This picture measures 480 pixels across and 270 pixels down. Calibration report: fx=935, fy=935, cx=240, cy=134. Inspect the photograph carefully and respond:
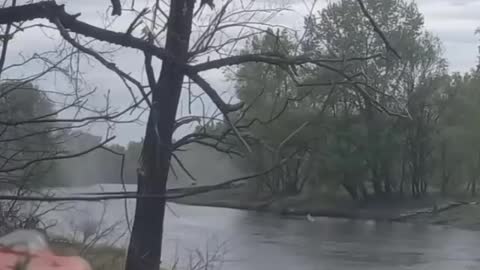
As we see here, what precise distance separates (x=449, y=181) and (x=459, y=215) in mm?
7764

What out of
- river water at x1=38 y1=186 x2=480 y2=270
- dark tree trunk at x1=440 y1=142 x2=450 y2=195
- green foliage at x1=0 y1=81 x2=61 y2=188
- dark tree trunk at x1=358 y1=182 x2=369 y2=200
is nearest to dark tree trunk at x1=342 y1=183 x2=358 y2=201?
dark tree trunk at x1=358 y1=182 x2=369 y2=200

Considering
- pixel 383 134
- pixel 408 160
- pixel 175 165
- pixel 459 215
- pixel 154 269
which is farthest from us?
pixel 408 160

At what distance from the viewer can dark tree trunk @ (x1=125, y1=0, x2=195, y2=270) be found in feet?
18.4

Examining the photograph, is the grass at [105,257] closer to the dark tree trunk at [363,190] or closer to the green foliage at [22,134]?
the green foliage at [22,134]

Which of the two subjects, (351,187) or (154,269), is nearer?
(154,269)

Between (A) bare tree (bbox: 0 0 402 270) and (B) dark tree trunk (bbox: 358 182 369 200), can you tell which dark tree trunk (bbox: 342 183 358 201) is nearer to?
(B) dark tree trunk (bbox: 358 182 369 200)

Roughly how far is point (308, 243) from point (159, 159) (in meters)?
25.1

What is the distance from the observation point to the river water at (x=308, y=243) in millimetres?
21344

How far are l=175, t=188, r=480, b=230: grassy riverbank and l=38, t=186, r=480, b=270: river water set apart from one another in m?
2.72

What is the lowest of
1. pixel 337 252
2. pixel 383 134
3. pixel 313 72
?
pixel 337 252

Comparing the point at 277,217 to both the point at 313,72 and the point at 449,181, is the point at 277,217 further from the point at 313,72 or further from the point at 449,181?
the point at 313,72

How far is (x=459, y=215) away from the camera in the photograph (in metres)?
45.5

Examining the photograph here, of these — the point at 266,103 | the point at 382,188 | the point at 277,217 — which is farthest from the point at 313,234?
the point at 266,103

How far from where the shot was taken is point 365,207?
2067 inches
